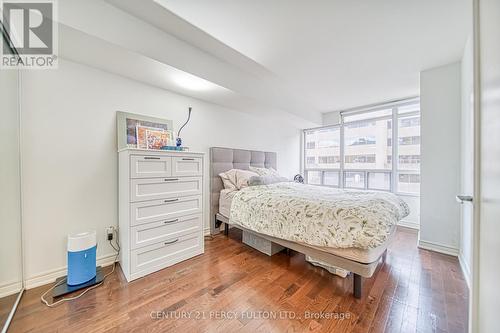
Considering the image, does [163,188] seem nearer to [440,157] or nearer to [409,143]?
[440,157]

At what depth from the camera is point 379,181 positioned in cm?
395

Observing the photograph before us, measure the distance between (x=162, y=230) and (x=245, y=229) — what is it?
3.27 feet

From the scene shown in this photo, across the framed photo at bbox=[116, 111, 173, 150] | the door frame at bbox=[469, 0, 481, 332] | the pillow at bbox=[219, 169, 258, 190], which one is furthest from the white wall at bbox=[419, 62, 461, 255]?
the framed photo at bbox=[116, 111, 173, 150]

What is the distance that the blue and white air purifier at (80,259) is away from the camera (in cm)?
163

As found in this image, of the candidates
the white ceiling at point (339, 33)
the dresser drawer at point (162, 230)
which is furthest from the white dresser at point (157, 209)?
the white ceiling at point (339, 33)

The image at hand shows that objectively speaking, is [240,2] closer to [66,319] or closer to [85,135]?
[85,135]

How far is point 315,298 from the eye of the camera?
5.04 feet

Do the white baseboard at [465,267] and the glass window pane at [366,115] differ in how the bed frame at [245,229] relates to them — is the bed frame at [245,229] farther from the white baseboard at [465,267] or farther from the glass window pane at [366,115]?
the glass window pane at [366,115]

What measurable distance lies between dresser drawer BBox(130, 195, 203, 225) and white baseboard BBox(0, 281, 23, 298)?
0.94 m

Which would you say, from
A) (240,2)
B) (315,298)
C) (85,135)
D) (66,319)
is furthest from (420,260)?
(85,135)

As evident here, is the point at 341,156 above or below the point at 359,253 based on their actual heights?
above

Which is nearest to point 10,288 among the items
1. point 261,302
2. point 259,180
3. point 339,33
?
point 261,302

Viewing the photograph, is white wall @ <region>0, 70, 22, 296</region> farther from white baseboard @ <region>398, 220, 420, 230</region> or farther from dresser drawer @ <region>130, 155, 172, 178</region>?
white baseboard @ <region>398, 220, 420, 230</region>

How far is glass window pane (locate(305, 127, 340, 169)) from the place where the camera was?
183 inches
